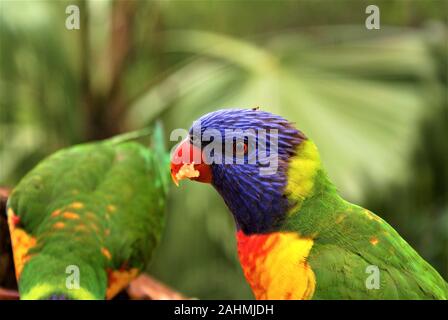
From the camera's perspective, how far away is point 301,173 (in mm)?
910

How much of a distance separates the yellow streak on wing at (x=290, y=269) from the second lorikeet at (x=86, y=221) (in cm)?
39

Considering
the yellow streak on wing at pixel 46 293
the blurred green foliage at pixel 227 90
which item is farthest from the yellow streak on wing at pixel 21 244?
the blurred green foliage at pixel 227 90

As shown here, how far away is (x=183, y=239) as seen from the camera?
239 cm

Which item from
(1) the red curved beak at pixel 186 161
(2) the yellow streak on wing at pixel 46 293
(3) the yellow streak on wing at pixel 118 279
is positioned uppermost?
(1) the red curved beak at pixel 186 161

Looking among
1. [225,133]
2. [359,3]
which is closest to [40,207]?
[225,133]

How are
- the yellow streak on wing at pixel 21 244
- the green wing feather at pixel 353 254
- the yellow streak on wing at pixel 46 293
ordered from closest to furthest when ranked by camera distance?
the green wing feather at pixel 353 254
the yellow streak on wing at pixel 46 293
the yellow streak on wing at pixel 21 244

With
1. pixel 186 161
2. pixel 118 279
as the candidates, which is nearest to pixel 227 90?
pixel 118 279

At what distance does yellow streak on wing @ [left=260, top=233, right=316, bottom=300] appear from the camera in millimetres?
882

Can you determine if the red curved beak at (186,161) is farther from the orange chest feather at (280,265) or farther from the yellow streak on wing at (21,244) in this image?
the yellow streak on wing at (21,244)

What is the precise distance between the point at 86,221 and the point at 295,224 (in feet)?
1.69

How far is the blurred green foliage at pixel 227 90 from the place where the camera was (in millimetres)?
2129

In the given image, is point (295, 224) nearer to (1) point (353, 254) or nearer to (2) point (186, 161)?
(1) point (353, 254)

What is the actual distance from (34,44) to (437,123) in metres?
1.87

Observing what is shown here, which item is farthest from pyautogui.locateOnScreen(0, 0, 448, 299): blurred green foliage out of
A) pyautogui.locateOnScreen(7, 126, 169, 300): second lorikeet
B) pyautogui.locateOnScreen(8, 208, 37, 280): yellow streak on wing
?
pyautogui.locateOnScreen(8, 208, 37, 280): yellow streak on wing
